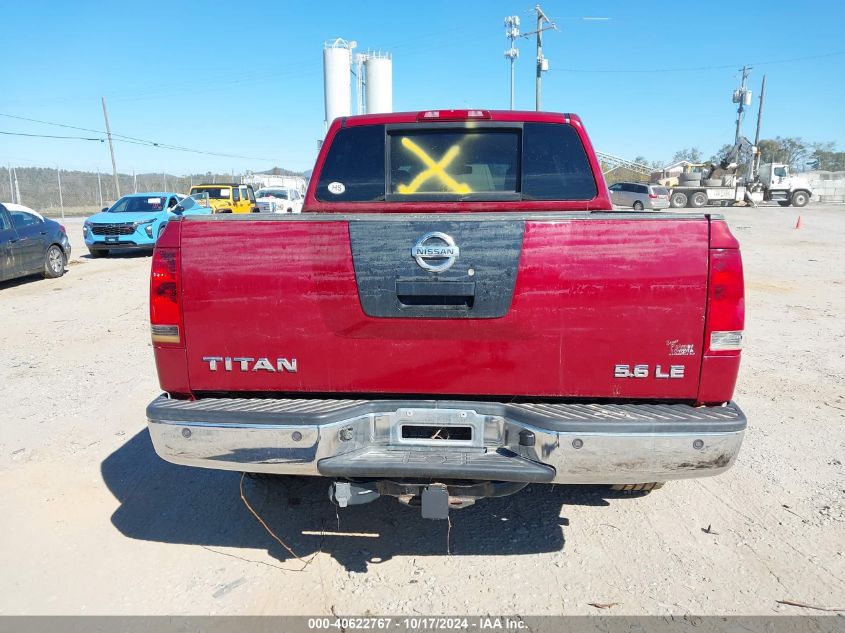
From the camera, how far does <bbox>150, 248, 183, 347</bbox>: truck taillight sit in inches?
101

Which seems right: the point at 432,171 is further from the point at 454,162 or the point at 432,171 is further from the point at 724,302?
the point at 724,302

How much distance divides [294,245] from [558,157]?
73.3 inches

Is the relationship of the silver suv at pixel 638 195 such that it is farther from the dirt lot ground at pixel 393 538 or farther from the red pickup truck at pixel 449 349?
the red pickup truck at pixel 449 349

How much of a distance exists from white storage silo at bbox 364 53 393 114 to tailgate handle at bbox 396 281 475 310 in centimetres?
4333

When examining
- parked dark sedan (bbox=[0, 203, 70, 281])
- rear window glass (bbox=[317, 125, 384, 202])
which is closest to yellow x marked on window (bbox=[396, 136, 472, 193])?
rear window glass (bbox=[317, 125, 384, 202])

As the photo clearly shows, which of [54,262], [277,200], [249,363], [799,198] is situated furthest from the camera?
[799,198]

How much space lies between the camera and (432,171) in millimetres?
3615

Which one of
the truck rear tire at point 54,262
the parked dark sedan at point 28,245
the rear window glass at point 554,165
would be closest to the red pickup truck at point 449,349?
the rear window glass at point 554,165

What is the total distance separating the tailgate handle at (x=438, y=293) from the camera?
2.42 m

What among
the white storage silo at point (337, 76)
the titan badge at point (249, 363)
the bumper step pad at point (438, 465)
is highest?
the white storage silo at point (337, 76)

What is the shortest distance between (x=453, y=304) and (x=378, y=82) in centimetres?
4445

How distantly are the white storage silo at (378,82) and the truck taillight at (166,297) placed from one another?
43125mm

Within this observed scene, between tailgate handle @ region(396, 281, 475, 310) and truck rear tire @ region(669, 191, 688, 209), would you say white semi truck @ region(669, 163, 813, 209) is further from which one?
tailgate handle @ region(396, 281, 475, 310)

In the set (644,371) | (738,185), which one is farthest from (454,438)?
(738,185)
